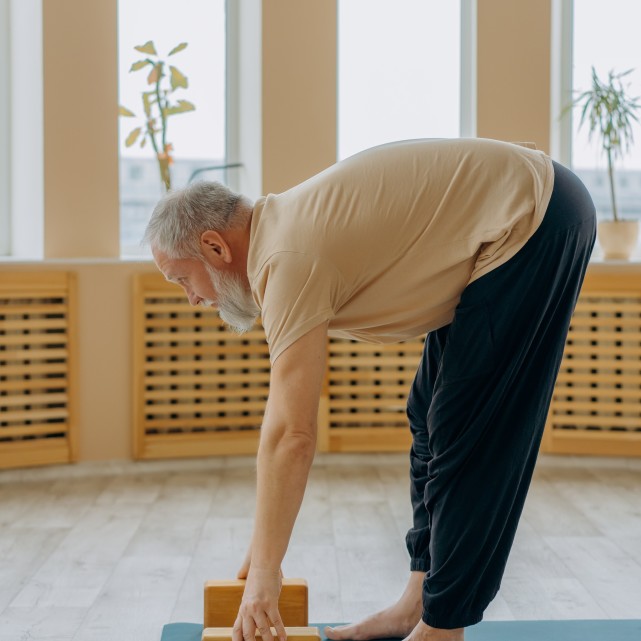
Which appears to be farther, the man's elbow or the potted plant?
the potted plant

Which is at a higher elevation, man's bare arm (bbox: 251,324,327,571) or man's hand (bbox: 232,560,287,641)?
man's bare arm (bbox: 251,324,327,571)

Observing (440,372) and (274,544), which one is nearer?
(274,544)

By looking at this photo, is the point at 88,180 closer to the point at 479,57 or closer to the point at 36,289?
the point at 36,289

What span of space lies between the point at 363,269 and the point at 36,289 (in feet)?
8.02

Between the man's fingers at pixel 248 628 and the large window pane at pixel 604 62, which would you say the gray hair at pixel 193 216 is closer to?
the man's fingers at pixel 248 628

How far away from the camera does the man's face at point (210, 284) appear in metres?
1.78

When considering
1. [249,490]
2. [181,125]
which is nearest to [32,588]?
[249,490]

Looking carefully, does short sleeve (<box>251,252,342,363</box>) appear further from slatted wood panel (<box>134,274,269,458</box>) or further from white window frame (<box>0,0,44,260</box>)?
white window frame (<box>0,0,44,260</box>)

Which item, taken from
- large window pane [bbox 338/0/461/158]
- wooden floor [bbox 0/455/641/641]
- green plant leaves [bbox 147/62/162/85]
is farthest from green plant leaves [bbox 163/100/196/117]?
wooden floor [bbox 0/455/641/641]

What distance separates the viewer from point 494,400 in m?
1.80

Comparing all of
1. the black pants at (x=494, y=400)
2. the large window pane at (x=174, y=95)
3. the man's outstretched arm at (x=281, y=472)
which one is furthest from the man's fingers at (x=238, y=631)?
the large window pane at (x=174, y=95)

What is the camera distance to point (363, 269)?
5.49 ft

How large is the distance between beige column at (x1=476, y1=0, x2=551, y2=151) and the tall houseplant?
4.35 ft

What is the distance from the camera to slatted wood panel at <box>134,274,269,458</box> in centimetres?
394
